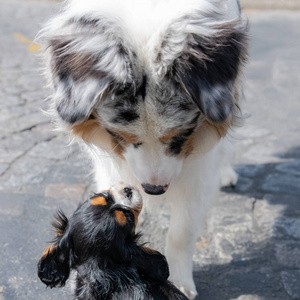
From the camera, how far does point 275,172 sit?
5.77 meters

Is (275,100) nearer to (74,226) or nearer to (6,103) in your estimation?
(6,103)

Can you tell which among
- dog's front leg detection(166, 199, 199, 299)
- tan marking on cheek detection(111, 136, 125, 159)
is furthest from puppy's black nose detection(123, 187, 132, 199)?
dog's front leg detection(166, 199, 199, 299)

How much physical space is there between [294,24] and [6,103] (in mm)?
5517

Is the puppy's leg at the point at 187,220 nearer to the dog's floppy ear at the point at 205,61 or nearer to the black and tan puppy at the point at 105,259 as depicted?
the black and tan puppy at the point at 105,259

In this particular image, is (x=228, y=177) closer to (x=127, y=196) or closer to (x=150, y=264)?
(x=127, y=196)

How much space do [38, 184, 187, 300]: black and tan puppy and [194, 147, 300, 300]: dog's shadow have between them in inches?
34.4

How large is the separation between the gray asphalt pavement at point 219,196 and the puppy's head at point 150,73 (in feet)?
3.84

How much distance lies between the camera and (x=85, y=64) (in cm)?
316

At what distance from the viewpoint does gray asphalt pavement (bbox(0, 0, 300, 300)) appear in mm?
4219

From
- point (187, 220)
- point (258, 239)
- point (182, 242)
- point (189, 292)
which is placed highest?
point (187, 220)

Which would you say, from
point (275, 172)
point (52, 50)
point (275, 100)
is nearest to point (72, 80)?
point (52, 50)

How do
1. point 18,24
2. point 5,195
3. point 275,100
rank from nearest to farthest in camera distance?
point 5,195
point 275,100
point 18,24

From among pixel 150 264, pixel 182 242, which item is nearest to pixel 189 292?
pixel 182 242

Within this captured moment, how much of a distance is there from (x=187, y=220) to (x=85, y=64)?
5.01ft
